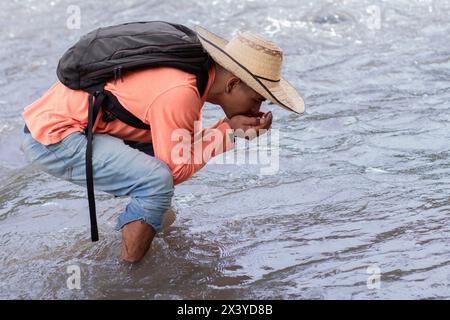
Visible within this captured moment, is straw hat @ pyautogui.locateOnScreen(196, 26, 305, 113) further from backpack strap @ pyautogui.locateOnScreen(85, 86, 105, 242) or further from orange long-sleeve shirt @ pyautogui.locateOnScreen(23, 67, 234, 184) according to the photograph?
backpack strap @ pyautogui.locateOnScreen(85, 86, 105, 242)

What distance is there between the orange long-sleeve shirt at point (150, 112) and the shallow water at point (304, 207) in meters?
0.52

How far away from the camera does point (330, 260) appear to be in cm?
350

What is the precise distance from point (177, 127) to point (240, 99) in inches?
13.1

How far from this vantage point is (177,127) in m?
3.16

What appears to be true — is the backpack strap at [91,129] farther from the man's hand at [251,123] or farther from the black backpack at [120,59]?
the man's hand at [251,123]

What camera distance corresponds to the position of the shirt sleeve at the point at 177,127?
3.13m

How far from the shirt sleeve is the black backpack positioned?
13cm

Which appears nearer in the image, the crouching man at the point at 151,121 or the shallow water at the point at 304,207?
the crouching man at the point at 151,121

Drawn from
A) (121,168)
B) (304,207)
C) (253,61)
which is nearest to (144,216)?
(121,168)

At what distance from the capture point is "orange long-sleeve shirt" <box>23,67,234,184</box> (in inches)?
124

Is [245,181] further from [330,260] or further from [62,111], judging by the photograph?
[62,111]

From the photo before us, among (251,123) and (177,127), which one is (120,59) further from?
(251,123)

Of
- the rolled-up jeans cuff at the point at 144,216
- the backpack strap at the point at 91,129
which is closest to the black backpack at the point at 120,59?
the backpack strap at the point at 91,129
